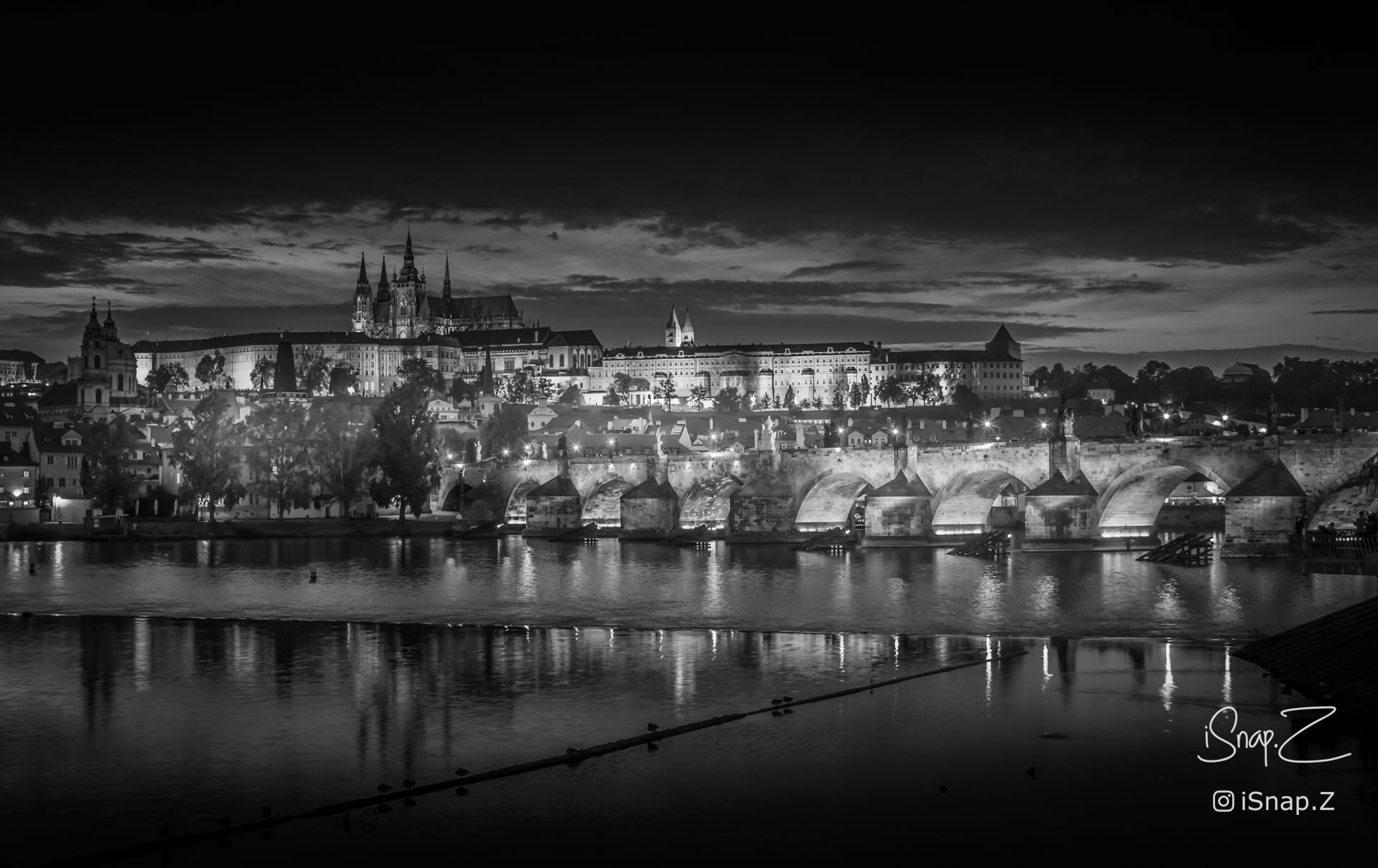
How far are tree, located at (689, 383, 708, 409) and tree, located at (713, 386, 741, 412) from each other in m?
1.46

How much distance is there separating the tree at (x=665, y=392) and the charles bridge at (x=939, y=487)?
110 meters

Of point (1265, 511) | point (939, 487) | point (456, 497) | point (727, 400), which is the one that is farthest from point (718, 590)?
point (727, 400)

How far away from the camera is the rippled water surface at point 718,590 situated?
28766 millimetres

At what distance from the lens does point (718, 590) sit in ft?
119

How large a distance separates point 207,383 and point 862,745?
614 ft

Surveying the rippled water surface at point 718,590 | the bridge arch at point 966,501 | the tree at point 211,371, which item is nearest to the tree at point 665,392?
the tree at point 211,371

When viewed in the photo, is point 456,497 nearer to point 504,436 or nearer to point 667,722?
point 504,436

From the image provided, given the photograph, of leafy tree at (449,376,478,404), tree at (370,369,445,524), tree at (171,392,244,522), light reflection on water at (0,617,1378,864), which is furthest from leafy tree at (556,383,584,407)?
light reflection on water at (0,617,1378,864)

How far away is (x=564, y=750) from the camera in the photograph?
1669 centimetres

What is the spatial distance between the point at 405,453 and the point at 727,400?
114 m

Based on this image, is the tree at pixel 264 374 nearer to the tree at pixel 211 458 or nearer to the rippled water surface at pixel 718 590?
the tree at pixel 211 458

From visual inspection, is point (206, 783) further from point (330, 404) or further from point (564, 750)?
point (330, 404)

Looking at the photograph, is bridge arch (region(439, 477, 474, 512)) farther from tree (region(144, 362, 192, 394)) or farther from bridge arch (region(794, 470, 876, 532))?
tree (region(144, 362, 192, 394))

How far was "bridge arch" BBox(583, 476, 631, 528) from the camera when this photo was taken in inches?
2677
